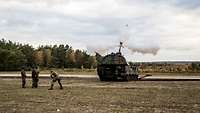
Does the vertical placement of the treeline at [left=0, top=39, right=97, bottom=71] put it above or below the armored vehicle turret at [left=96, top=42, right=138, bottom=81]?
above

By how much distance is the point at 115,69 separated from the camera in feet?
144

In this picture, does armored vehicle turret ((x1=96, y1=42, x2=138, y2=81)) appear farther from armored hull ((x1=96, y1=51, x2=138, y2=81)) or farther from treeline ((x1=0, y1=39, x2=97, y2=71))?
treeline ((x1=0, y1=39, x2=97, y2=71))

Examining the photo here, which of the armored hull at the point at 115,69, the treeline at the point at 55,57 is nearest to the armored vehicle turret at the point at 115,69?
the armored hull at the point at 115,69

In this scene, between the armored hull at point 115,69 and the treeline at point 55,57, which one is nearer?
the armored hull at point 115,69

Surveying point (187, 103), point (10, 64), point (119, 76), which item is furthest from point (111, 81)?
point (10, 64)

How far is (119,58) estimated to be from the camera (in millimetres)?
44844

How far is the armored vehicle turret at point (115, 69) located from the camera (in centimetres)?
4381

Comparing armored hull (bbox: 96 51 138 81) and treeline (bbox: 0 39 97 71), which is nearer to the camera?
armored hull (bbox: 96 51 138 81)

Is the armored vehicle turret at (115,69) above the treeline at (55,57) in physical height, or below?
below

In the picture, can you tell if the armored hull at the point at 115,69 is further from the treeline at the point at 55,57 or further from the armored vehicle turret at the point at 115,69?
the treeline at the point at 55,57

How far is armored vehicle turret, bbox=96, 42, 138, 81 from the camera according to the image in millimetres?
43812

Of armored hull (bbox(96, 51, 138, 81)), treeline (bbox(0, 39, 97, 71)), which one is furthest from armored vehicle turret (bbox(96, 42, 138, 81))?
treeline (bbox(0, 39, 97, 71))

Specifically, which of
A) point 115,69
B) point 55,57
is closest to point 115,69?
point 115,69

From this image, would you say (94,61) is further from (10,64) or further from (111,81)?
(111,81)
